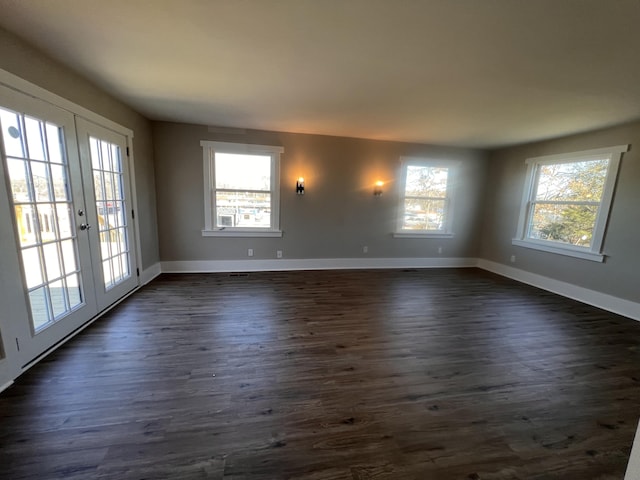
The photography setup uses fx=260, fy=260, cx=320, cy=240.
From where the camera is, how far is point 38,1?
1.52 metres

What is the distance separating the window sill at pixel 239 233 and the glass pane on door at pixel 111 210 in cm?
127

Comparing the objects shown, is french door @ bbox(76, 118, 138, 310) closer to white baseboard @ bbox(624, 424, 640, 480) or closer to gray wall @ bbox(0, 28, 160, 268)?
gray wall @ bbox(0, 28, 160, 268)

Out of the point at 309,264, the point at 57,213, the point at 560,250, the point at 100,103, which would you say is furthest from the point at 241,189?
the point at 560,250

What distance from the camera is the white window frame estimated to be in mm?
5086

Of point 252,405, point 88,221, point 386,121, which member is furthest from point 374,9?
point 88,221

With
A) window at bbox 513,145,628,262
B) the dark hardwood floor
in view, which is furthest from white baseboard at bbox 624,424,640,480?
window at bbox 513,145,628,262

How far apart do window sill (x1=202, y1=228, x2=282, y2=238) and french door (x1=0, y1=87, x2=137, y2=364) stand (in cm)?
150

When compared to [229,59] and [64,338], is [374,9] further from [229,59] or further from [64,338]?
[64,338]

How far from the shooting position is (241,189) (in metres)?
4.55

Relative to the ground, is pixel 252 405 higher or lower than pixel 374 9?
lower

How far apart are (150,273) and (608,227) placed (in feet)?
22.0

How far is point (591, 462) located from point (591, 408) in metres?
0.57

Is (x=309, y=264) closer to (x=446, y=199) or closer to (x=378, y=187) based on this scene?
(x=378, y=187)

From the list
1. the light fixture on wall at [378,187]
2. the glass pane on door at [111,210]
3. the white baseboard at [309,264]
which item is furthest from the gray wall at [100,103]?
the light fixture on wall at [378,187]
